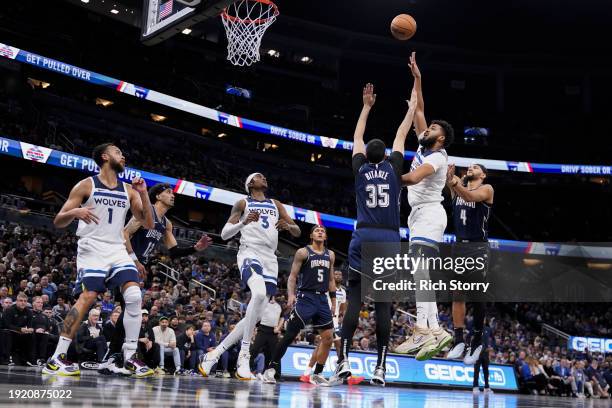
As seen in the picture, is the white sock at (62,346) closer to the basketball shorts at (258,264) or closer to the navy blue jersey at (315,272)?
the basketball shorts at (258,264)

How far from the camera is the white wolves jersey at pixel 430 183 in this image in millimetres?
7105

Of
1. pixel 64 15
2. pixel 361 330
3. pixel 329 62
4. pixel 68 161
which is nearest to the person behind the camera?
pixel 361 330

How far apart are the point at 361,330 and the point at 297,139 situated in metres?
19.2

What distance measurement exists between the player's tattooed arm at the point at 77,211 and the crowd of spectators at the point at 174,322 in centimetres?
362

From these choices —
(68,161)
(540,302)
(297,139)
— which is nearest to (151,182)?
(68,161)

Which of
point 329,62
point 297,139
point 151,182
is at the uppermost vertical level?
point 329,62

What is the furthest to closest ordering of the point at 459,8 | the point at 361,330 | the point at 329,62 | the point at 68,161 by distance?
the point at 329,62 → the point at 459,8 → the point at 68,161 → the point at 361,330

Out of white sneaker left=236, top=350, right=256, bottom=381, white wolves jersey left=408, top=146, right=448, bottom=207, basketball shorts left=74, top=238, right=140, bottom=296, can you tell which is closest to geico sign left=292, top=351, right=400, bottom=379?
white sneaker left=236, top=350, right=256, bottom=381

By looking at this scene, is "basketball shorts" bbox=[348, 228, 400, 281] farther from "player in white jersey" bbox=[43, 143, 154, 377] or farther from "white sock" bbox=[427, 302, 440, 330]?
"player in white jersey" bbox=[43, 143, 154, 377]

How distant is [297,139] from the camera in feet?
125

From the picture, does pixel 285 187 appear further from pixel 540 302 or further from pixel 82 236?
pixel 82 236

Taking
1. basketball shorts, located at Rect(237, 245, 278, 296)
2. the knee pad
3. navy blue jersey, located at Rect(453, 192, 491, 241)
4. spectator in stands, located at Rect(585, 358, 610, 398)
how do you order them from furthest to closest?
spectator in stands, located at Rect(585, 358, 610, 398), basketball shorts, located at Rect(237, 245, 278, 296), navy blue jersey, located at Rect(453, 192, 491, 241), the knee pad

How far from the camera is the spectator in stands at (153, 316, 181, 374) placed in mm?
13458

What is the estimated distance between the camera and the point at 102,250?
6.98 meters
